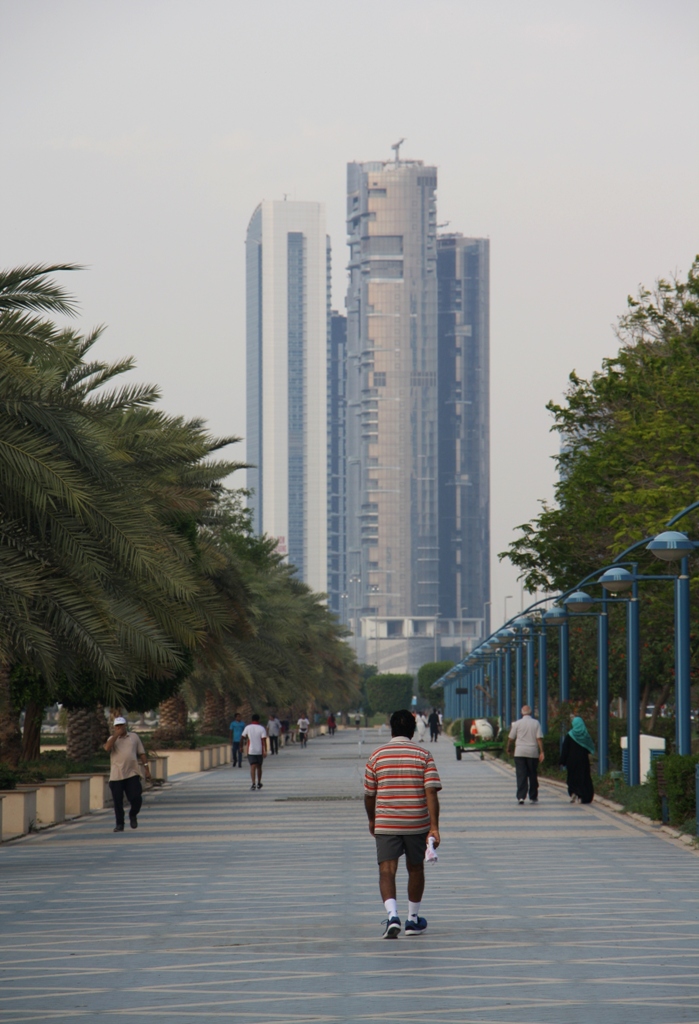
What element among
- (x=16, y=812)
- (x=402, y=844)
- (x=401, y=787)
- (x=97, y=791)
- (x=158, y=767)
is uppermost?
(x=401, y=787)

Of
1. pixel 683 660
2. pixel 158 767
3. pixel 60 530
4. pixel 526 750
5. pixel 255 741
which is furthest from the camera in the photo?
pixel 158 767

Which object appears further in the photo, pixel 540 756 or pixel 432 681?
pixel 432 681

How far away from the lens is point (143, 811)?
26562mm

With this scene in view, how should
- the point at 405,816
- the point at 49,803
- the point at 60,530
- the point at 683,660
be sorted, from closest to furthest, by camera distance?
1. the point at 405,816
2. the point at 60,530
3. the point at 683,660
4. the point at 49,803

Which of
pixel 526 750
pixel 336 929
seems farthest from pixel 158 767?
pixel 336 929

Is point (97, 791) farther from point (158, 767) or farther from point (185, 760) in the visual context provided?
point (185, 760)

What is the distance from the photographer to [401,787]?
431 inches

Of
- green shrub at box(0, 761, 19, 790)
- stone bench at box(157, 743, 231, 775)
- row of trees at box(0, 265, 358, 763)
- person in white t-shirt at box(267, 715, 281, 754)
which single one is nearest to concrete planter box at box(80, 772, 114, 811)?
row of trees at box(0, 265, 358, 763)

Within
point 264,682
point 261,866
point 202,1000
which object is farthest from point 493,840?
point 264,682

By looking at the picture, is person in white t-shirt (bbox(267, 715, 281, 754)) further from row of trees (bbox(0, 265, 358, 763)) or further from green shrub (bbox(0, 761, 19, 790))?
green shrub (bbox(0, 761, 19, 790))

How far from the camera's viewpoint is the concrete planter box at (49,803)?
23.5m

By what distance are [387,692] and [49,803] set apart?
16824 centimetres

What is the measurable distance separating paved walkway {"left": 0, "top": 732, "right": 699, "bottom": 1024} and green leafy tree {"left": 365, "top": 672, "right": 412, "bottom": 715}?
170m

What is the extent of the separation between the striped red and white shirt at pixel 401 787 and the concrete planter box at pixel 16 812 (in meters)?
11.4
